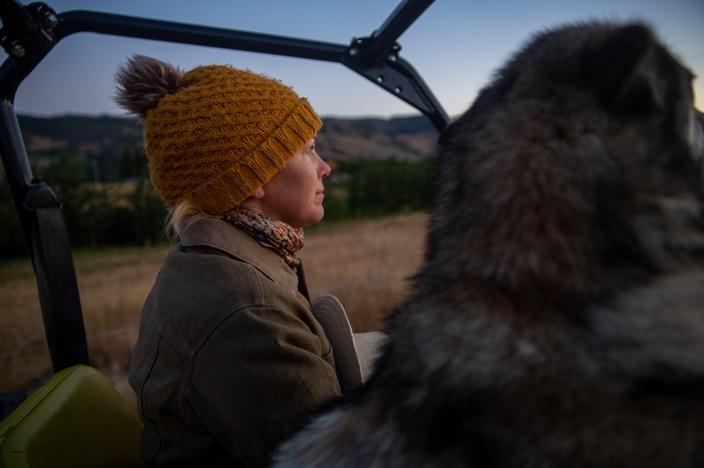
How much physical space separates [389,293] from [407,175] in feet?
120

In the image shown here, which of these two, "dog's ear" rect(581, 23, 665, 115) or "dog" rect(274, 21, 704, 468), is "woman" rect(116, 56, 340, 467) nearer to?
"dog" rect(274, 21, 704, 468)

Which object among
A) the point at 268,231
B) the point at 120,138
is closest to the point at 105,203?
the point at 120,138

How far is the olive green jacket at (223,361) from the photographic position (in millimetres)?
1460

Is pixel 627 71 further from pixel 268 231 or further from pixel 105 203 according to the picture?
pixel 105 203

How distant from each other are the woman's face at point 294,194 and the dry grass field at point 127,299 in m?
0.49

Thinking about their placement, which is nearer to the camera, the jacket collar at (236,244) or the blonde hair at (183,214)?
the jacket collar at (236,244)

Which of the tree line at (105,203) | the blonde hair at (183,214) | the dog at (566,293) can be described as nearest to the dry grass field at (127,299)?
the dog at (566,293)

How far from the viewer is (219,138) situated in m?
1.95

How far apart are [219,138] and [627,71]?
1.37 m

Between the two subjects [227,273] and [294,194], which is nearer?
[227,273]

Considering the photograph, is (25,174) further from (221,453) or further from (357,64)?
(357,64)

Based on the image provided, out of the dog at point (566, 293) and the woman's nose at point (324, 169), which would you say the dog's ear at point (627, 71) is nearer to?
the dog at point (566, 293)

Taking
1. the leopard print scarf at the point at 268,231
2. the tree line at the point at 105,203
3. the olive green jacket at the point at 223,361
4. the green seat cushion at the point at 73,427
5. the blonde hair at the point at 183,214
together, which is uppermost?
the blonde hair at the point at 183,214

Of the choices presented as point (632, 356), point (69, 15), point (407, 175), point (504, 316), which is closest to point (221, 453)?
point (504, 316)
